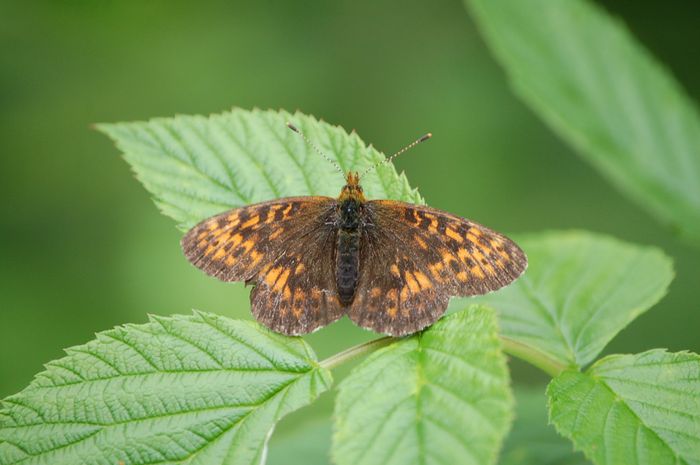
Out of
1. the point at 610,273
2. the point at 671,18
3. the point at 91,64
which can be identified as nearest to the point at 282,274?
the point at 610,273

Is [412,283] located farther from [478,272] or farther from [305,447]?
[305,447]

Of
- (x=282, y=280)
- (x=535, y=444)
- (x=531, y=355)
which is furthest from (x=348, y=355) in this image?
(x=535, y=444)

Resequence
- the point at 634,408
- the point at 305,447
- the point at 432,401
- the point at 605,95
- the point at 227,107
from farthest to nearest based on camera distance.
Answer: the point at 227,107
the point at 605,95
the point at 305,447
the point at 634,408
the point at 432,401

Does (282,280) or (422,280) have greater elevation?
(282,280)

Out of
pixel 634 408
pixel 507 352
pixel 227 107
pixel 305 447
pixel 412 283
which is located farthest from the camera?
pixel 227 107

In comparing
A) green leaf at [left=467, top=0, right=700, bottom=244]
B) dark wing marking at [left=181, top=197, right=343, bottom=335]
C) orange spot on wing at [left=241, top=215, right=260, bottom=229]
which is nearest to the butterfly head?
Answer: dark wing marking at [left=181, top=197, right=343, bottom=335]

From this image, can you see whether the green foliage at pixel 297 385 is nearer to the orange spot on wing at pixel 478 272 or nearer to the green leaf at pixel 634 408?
the green leaf at pixel 634 408

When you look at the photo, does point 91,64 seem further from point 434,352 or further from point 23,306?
point 434,352
